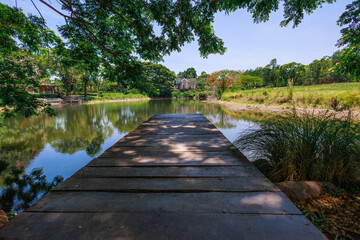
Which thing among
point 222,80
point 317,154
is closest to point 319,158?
point 317,154

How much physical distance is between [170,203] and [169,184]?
232 millimetres

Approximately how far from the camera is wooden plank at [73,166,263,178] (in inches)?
53.9

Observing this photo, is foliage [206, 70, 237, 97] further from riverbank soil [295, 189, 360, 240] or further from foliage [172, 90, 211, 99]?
riverbank soil [295, 189, 360, 240]

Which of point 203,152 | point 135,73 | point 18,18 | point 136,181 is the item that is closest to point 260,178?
point 203,152

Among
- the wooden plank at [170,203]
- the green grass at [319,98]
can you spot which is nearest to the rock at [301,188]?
the wooden plank at [170,203]

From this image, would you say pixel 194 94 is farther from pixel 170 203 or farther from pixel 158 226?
pixel 158 226

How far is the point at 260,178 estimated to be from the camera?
4.25 feet

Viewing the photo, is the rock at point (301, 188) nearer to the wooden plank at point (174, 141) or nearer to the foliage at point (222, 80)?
the wooden plank at point (174, 141)

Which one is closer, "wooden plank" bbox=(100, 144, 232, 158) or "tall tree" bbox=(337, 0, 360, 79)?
"wooden plank" bbox=(100, 144, 232, 158)

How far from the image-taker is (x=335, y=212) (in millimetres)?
1226

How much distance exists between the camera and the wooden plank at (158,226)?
741 millimetres

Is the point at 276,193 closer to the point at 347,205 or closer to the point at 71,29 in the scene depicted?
the point at 347,205

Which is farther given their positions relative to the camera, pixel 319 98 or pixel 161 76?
pixel 161 76

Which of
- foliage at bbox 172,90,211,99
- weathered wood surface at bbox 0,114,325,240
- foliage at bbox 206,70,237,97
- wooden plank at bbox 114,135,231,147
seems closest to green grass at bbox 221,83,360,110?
wooden plank at bbox 114,135,231,147
